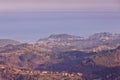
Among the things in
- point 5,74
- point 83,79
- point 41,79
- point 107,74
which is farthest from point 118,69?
point 5,74

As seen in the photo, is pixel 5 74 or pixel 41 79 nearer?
pixel 41 79

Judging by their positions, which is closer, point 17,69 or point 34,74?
point 34,74

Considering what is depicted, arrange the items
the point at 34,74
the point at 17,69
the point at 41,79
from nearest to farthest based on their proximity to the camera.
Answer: the point at 41,79 < the point at 34,74 < the point at 17,69

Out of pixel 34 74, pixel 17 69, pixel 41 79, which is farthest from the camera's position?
pixel 17 69

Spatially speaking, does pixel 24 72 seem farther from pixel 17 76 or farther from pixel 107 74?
pixel 107 74

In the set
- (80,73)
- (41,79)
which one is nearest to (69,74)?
(80,73)

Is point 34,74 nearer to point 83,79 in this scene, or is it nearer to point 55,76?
point 55,76

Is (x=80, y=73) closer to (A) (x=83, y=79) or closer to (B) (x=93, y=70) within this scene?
(B) (x=93, y=70)

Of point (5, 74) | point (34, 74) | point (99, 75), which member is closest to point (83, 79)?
point (99, 75)
